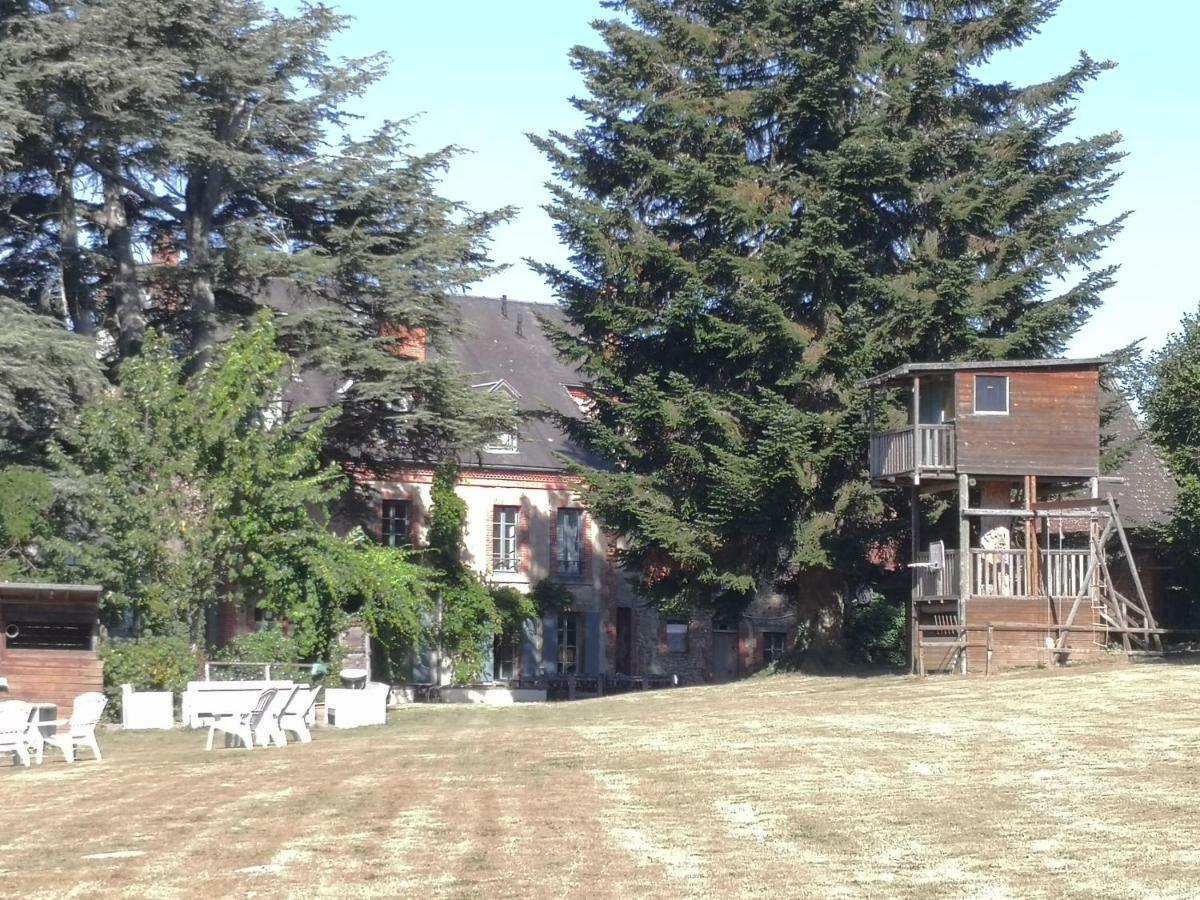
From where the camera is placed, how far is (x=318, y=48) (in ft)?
112

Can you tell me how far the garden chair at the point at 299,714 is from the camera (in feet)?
74.8

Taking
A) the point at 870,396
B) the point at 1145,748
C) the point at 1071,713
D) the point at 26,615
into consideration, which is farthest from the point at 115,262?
the point at 1145,748

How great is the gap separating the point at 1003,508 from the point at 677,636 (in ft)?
67.7

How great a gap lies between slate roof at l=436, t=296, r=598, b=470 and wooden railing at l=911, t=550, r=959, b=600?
18.1m

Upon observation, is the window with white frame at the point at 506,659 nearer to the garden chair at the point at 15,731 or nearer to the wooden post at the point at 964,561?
the wooden post at the point at 964,561

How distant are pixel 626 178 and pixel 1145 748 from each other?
822 inches

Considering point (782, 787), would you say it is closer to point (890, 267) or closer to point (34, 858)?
point (34, 858)

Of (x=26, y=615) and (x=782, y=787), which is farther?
(x=26, y=615)

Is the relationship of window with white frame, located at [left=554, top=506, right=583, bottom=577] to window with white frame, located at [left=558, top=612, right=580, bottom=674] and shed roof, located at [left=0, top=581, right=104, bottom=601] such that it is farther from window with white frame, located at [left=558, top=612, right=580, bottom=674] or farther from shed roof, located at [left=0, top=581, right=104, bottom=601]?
shed roof, located at [left=0, top=581, right=104, bottom=601]

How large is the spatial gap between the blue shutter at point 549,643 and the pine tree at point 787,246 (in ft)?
47.2

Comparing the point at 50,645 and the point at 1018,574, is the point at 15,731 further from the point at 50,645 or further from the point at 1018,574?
the point at 1018,574

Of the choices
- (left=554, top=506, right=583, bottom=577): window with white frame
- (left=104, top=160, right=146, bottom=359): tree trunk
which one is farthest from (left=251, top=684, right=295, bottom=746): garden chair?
(left=554, top=506, right=583, bottom=577): window with white frame

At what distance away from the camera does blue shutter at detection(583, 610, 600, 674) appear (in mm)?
50219

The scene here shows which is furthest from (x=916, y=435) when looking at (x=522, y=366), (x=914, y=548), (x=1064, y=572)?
(x=522, y=366)
